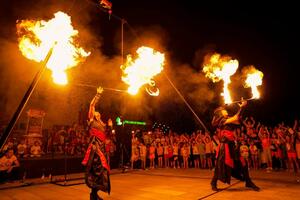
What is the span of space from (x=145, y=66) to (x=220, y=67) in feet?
8.62

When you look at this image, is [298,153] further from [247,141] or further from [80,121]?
[80,121]

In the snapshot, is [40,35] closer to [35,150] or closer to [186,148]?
[35,150]

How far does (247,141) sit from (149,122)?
14669mm

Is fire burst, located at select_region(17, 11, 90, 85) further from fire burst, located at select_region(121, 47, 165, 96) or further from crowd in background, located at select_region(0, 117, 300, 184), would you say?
crowd in background, located at select_region(0, 117, 300, 184)

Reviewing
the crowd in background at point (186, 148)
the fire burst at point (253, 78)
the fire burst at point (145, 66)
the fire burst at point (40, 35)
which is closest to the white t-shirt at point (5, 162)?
the crowd in background at point (186, 148)

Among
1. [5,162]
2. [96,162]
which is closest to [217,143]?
[96,162]

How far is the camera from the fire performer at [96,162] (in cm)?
518

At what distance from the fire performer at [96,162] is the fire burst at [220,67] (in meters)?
4.34

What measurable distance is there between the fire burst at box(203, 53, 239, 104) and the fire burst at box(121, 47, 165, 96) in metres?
1.74

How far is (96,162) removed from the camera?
5344 millimetres

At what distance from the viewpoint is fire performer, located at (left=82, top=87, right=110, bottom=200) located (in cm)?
518

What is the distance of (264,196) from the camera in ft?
17.7

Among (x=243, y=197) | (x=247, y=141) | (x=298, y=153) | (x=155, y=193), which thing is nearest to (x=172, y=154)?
(x=247, y=141)

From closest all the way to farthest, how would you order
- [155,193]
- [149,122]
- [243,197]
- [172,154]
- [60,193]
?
[243,197], [155,193], [60,193], [172,154], [149,122]
